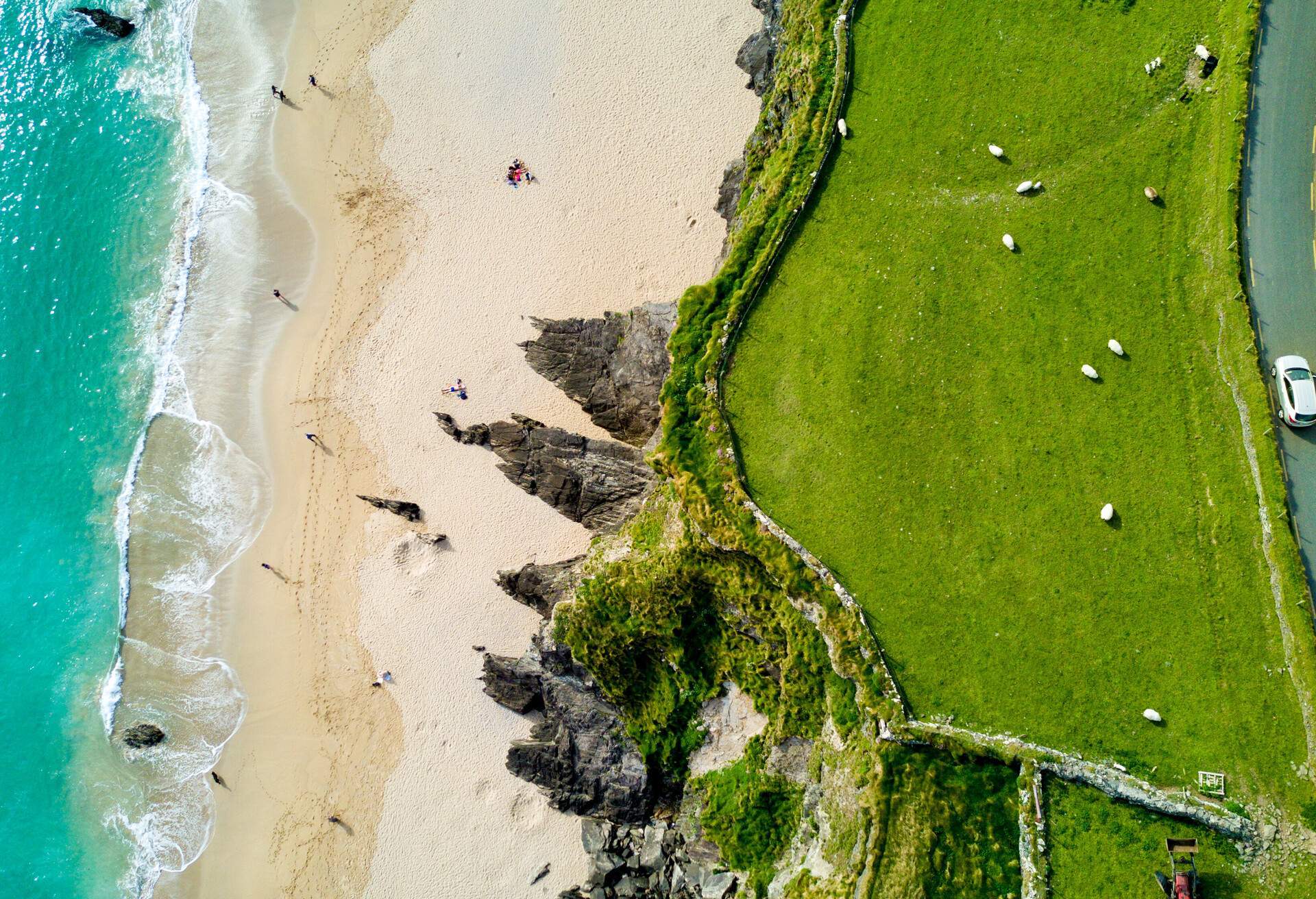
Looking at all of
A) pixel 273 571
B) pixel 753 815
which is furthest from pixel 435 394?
pixel 753 815

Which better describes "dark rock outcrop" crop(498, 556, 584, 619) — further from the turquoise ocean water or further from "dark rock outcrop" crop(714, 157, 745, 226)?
"dark rock outcrop" crop(714, 157, 745, 226)

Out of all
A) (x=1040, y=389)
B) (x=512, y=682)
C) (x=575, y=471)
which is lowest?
(x=512, y=682)

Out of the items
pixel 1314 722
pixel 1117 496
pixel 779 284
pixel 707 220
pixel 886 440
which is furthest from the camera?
pixel 707 220

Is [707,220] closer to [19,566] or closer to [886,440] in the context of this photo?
[886,440]

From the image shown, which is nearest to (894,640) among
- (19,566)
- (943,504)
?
(943,504)

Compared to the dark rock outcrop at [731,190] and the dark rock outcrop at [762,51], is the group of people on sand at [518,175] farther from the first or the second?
the dark rock outcrop at [762,51]

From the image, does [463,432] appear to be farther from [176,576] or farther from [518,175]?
[176,576]

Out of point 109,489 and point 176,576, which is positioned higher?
point 109,489

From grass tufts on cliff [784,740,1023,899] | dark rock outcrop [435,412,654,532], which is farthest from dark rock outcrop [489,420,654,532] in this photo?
grass tufts on cliff [784,740,1023,899]
